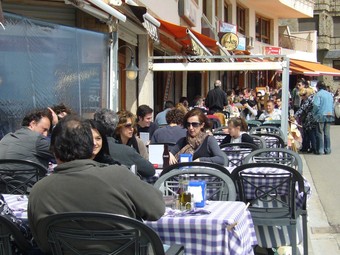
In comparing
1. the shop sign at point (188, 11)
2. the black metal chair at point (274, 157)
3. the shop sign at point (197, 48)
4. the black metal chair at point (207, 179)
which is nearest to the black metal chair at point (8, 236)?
the black metal chair at point (207, 179)

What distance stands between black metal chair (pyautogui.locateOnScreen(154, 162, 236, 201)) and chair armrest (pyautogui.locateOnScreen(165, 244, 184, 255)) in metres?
0.89

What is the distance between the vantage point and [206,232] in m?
3.48

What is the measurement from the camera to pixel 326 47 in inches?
1804

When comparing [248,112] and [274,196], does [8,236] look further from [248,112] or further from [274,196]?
[248,112]

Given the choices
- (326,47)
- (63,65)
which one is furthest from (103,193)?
(326,47)

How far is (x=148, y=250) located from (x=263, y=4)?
2823cm

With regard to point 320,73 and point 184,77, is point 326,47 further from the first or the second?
point 184,77

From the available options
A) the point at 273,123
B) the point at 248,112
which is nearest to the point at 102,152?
the point at 273,123

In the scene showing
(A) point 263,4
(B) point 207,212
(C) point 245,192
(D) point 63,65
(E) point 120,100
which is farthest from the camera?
(A) point 263,4

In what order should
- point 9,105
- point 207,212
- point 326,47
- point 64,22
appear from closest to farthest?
point 207,212 < point 9,105 < point 64,22 < point 326,47

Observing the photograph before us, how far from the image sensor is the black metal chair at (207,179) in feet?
14.7

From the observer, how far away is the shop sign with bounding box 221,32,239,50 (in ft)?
70.3

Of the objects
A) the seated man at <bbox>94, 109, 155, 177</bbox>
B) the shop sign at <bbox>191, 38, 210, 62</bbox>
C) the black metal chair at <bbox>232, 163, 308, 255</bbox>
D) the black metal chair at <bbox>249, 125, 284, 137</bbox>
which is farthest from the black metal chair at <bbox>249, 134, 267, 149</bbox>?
the shop sign at <bbox>191, 38, 210, 62</bbox>

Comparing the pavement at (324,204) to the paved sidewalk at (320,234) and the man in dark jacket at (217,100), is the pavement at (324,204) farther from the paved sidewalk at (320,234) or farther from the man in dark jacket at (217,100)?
the man in dark jacket at (217,100)
